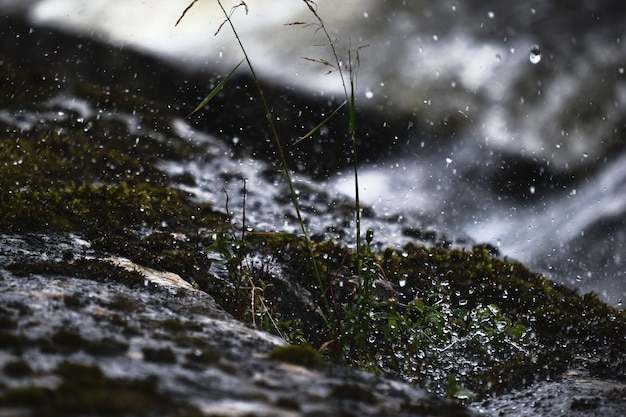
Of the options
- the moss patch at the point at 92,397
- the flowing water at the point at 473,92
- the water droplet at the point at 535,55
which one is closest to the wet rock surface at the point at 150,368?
the moss patch at the point at 92,397

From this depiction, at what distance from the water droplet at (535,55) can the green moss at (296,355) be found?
22.0 ft

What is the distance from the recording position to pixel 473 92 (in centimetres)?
730

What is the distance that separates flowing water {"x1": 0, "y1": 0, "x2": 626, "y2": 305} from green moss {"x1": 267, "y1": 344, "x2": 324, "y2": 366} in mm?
Result: 4296

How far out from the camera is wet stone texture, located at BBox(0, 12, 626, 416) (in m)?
1.30

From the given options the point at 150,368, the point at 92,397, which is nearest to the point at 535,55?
the point at 150,368

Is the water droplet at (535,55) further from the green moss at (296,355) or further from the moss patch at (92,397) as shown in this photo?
the moss patch at (92,397)

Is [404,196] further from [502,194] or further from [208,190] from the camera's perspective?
[208,190]

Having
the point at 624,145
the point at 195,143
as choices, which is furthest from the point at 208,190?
the point at 624,145

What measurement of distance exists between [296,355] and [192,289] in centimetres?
108

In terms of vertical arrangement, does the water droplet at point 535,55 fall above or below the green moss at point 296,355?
above

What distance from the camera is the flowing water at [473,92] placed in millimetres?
6359

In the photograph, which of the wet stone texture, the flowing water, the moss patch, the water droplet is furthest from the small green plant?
the water droplet

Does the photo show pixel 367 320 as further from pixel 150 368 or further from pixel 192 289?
pixel 150 368

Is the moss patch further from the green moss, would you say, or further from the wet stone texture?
the green moss
